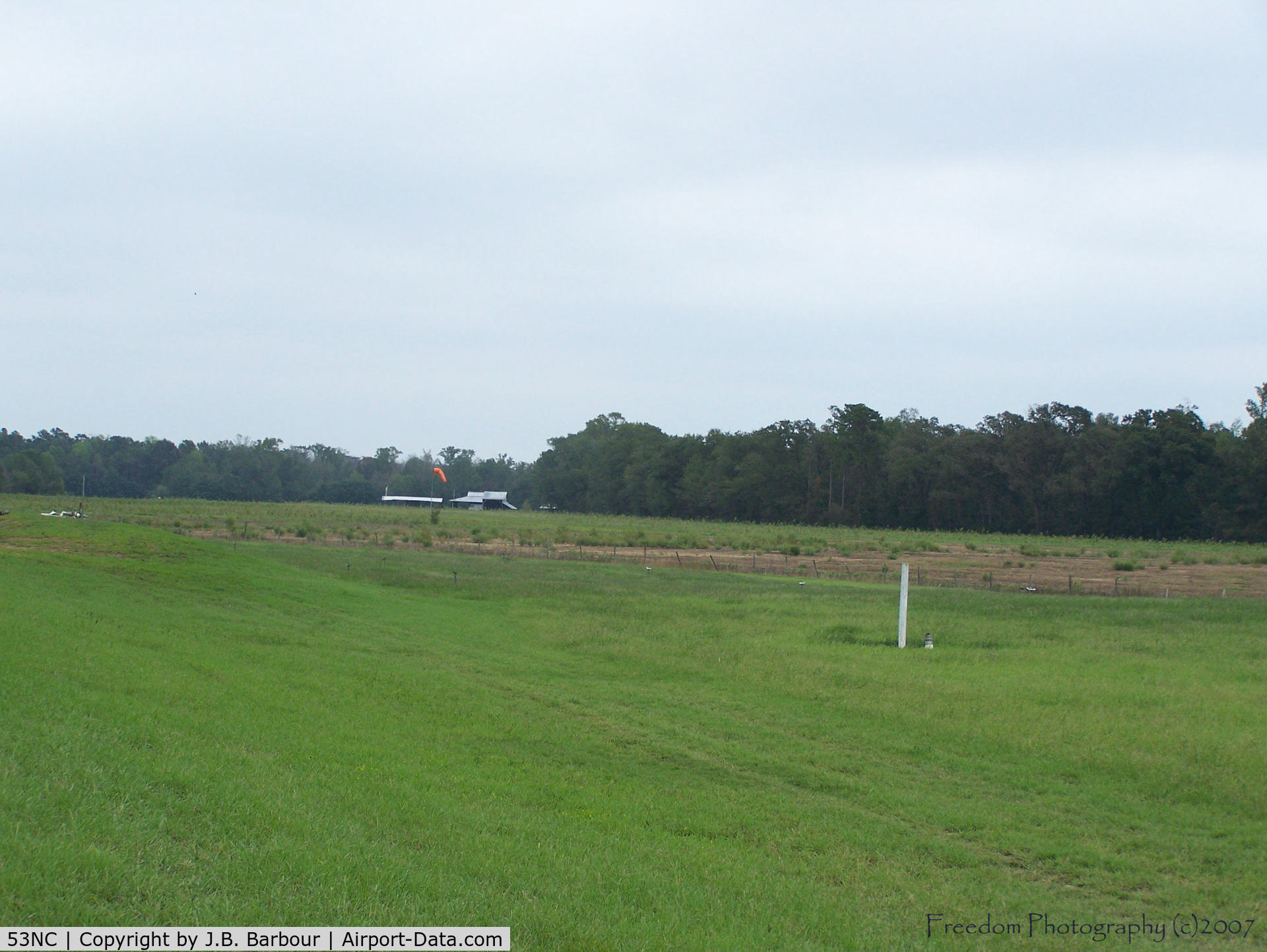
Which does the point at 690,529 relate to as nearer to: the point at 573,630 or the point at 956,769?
the point at 573,630

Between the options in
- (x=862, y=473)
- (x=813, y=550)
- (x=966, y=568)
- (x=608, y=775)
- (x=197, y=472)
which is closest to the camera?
(x=608, y=775)

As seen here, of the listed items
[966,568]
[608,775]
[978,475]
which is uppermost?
[978,475]

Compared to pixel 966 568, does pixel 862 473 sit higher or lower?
higher

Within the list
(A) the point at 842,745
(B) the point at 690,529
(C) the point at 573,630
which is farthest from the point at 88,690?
(B) the point at 690,529

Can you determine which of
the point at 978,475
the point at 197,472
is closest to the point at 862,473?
the point at 978,475

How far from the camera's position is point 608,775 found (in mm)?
10000

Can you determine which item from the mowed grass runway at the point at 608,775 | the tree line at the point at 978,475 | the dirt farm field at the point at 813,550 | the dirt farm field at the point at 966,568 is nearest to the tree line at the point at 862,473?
the tree line at the point at 978,475

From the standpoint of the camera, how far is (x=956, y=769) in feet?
35.7

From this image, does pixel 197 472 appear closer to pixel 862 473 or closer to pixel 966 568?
pixel 862 473

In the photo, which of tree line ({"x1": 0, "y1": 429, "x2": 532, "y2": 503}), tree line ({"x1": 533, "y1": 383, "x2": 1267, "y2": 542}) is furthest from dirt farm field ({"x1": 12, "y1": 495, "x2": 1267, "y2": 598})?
tree line ({"x1": 0, "y1": 429, "x2": 532, "y2": 503})

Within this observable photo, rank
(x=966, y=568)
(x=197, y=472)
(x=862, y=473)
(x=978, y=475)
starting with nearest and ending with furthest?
1. (x=966, y=568)
2. (x=978, y=475)
3. (x=862, y=473)
4. (x=197, y=472)

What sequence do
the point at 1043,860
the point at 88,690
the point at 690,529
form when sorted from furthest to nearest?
the point at 690,529 < the point at 88,690 < the point at 1043,860

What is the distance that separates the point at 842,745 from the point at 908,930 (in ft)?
18.7

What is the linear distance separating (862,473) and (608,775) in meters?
108
